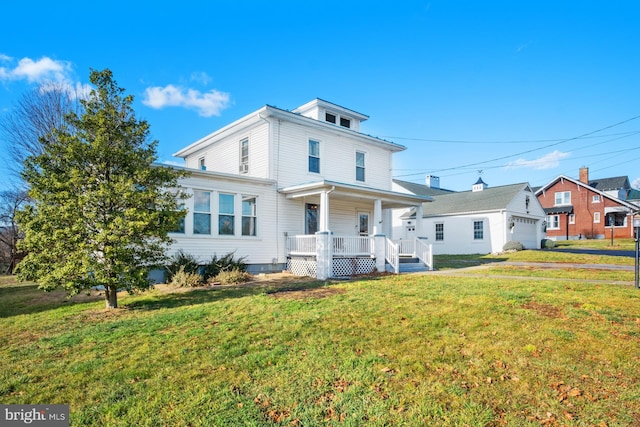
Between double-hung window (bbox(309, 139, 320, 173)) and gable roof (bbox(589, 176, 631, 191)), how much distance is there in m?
41.6

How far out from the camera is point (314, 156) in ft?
51.5

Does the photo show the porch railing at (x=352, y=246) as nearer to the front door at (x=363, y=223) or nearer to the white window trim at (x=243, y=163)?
the front door at (x=363, y=223)

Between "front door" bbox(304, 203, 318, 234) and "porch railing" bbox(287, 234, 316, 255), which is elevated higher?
"front door" bbox(304, 203, 318, 234)

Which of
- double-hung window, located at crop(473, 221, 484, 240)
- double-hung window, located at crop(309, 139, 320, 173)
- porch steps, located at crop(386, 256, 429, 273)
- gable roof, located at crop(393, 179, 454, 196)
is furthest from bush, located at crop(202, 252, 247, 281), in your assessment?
gable roof, located at crop(393, 179, 454, 196)

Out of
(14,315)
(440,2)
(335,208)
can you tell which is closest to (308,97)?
(335,208)

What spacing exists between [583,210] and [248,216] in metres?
37.5

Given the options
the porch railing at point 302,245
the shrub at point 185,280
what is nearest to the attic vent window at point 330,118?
the porch railing at point 302,245

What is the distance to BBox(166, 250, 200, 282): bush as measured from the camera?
1135cm

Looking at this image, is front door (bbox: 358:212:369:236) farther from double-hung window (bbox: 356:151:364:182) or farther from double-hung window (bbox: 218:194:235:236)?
double-hung window (bbox: 218:194:235:236)

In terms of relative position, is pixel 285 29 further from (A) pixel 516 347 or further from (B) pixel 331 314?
(A) pixel 516 347

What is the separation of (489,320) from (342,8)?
12.6 metres

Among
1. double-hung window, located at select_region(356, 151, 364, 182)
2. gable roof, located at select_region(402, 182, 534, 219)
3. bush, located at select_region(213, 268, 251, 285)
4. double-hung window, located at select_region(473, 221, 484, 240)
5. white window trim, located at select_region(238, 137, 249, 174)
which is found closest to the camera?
bush, located at select_region(213, 268, 251, 285)

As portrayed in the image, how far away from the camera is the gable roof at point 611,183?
40.8m

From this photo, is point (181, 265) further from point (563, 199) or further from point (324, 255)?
point (563, 199)
